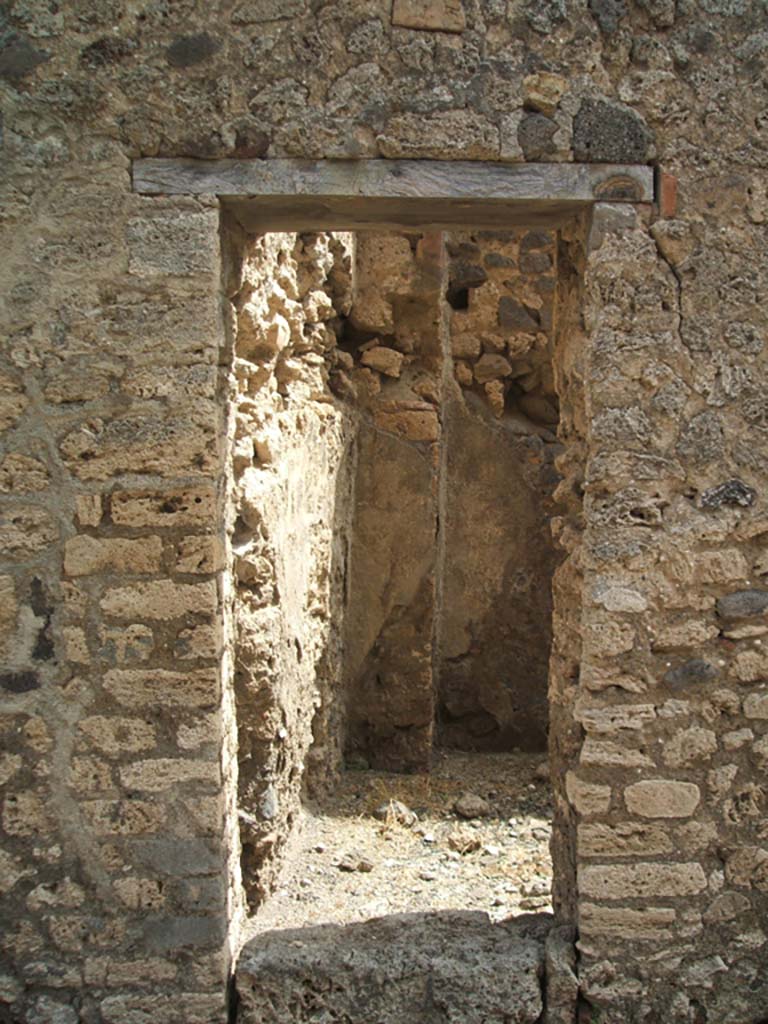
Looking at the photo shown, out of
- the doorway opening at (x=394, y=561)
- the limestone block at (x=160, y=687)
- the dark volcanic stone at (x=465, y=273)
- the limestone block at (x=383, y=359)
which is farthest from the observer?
the dark volcanic stone at (x=465, y=273)

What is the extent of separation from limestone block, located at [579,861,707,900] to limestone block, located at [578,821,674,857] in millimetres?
40

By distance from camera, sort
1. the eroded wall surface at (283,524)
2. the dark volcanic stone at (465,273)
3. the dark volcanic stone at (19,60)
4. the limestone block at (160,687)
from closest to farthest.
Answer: the dark volcanic stone at (19,60) → the limestone block at (160,687) → the eroded wall surface at (283,524) → the dark volcanic stone at (465,273)

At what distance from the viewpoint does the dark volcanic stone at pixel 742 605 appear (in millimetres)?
2920

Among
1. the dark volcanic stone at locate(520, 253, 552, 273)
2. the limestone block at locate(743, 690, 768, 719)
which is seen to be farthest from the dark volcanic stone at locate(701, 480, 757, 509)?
the dark volcanic stone at locate(520, 253, 552, 273)

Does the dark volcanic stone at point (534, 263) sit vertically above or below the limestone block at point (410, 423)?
above

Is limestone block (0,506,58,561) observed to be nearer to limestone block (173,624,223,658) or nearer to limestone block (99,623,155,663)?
limestone block (99,623,155,663)

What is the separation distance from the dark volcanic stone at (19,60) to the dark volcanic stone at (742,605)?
2.51 m

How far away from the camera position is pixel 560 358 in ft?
10.7

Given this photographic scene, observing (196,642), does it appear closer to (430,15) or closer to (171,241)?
(171,241)

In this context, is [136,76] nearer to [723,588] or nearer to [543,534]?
[723,588]

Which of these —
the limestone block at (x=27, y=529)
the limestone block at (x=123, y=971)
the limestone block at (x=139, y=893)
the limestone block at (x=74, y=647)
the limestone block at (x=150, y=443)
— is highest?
the limestone block at (x=150, y=443)

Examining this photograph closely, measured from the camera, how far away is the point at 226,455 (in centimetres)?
302

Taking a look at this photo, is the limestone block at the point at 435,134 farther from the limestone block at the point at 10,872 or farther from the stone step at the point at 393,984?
the stone step at the point at 393,984

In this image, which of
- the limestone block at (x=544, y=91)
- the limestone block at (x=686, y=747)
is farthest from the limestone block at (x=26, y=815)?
the limestone block at (x=544, y=91)
